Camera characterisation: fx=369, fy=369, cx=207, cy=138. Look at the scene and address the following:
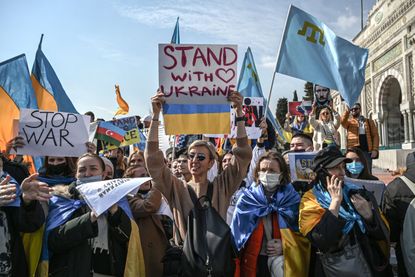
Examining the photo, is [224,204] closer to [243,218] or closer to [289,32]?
[243,218]

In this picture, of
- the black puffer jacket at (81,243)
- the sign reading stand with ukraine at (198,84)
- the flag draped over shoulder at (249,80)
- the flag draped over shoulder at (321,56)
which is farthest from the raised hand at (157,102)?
the flag draped over shoulder at (249,80)

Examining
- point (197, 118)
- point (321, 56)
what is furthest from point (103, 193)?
point (321, 56)

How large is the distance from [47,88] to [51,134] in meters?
2.10

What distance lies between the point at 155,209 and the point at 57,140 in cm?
160

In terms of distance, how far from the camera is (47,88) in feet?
19.9

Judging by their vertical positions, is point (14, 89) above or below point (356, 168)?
above

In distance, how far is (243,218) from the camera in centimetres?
330

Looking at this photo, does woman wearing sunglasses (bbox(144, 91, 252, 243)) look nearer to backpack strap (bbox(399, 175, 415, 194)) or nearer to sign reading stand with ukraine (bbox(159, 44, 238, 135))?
sign reading stand with ukraine (bbox(159, 44, 238, 135))

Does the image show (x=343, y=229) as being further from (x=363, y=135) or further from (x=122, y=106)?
(x=122, y=106)

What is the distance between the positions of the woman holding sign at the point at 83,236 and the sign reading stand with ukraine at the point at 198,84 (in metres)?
1.18

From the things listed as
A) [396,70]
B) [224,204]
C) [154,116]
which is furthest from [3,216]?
[396,70]

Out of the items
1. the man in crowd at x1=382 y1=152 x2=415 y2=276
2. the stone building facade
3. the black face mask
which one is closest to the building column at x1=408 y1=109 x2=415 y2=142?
the stone building facade

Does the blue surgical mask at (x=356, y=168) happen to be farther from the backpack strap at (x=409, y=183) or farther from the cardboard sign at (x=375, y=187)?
the backpack strap at (x=409, y=183)

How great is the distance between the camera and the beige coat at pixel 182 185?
10.9 feet
